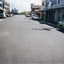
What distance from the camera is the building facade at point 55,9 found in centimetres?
2620

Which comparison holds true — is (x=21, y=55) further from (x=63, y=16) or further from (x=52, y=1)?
(x=52, y=1)

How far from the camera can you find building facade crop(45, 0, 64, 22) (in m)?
26.2

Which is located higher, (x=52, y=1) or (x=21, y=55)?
(x=52, y=1)

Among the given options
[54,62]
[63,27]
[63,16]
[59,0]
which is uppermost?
[59,0]

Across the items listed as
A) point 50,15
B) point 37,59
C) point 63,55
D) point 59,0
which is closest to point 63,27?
point 63,55

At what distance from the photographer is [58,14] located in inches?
1229

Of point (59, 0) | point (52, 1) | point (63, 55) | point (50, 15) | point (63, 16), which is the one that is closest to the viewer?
point (63, 55)

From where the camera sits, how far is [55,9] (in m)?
32.0

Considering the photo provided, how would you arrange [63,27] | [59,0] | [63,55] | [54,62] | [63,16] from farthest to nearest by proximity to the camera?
[59,0]
[63,16]
[63,27]
[63,55]
[54,62]

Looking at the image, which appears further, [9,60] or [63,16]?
[63,16]

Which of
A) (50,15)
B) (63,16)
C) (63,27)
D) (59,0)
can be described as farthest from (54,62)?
(50,15)

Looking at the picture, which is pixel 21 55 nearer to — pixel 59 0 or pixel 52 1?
pixel 59 0

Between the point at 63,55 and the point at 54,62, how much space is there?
1.09 metres

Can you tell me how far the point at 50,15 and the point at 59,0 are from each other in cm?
1144
